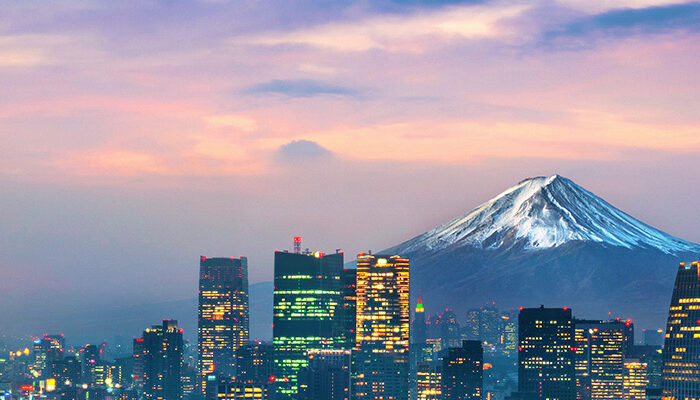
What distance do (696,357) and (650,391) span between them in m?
25.5

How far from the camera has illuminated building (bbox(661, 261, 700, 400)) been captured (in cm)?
12475

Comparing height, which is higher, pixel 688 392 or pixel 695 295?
pixel 695 295

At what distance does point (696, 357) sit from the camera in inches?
4931

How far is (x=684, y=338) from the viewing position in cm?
12612

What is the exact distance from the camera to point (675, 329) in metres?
127

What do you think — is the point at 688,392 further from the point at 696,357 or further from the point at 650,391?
the point at 650,391

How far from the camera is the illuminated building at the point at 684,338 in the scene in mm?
124750

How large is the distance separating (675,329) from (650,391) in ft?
81.2

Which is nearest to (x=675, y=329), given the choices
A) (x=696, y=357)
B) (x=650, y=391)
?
(x=696, y=357)

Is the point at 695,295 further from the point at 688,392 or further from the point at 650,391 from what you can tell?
the point at 650,391

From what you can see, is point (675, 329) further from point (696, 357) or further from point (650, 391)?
point (650, 391)

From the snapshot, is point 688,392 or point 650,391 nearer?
point 688,392

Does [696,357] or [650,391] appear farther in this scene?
[650,391]

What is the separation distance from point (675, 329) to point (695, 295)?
13.5 ft
